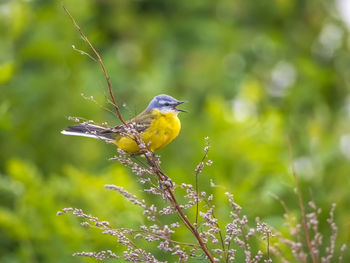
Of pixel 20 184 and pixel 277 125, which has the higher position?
pixel 277 125

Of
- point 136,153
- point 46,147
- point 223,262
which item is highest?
point 46,147

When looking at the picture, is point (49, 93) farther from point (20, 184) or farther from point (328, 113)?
point (328, 113)

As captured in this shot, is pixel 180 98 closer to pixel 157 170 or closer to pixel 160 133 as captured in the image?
pixel 160 133

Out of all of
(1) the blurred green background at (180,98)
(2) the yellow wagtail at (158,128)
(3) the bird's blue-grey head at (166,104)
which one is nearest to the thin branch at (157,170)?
(2) the yellow wagtail at (158,128)

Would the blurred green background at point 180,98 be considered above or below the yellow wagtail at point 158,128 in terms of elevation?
above

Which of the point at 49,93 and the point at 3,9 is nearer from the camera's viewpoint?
the point at 49,93

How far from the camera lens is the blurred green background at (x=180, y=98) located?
7148 millimetres

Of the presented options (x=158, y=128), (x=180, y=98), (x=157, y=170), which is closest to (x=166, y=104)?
(x=158, y=128)

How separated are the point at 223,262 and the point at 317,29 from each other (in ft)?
33.9

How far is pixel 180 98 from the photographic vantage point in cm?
1006

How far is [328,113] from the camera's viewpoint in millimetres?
11602

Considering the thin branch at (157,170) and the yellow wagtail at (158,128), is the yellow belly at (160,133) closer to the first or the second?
the yellow wagtail at (158,128)

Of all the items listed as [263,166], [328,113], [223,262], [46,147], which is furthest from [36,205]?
[328,113]

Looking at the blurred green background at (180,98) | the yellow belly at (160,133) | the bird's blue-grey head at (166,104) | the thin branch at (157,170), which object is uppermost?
the blurred green background at (180,98)
